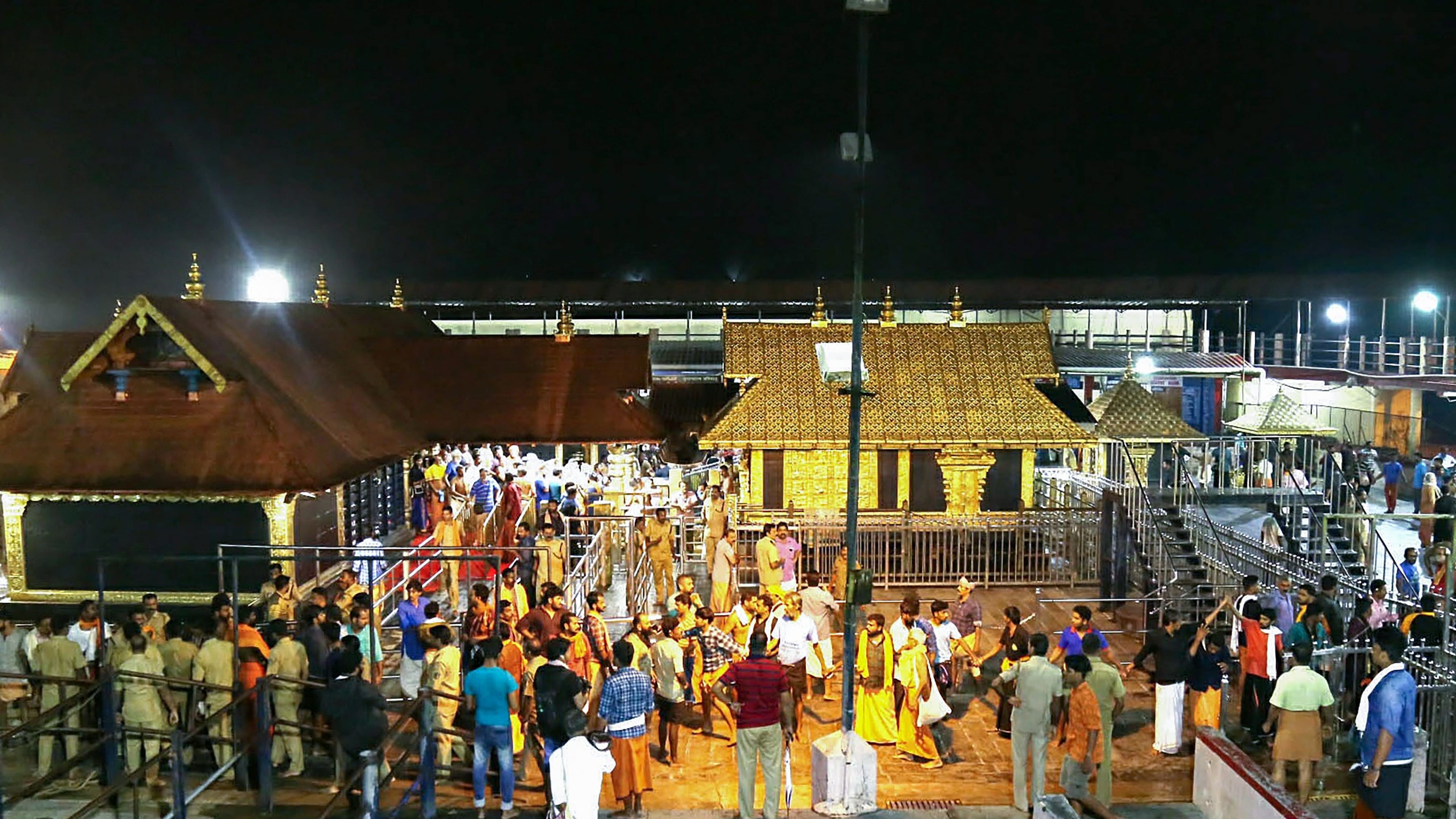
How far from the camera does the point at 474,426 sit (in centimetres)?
1900

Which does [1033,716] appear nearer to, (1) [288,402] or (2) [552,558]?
(2) [552,558]

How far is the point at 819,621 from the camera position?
12.8 metres

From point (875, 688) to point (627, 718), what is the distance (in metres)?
3.16

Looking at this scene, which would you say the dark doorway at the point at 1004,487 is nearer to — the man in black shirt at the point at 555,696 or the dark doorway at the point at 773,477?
the dark doorway at the point at 773,477

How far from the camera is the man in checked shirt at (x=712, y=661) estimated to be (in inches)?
442

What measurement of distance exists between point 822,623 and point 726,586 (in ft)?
8.76

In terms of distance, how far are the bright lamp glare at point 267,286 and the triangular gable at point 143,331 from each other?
2530 cm

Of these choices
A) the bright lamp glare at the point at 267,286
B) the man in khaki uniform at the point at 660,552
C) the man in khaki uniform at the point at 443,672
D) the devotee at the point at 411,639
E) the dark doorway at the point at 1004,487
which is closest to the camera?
the man in khaki uniform at the point at 443,672

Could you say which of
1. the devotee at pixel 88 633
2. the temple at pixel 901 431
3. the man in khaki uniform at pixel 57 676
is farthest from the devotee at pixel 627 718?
the temple at pixel 901 431

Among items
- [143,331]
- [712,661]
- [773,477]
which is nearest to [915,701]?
[712,661]

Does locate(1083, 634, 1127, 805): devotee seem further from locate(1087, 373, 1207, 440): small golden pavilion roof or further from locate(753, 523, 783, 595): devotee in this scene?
locate(1087, 373, 1207, 440): small golden pavilion roof

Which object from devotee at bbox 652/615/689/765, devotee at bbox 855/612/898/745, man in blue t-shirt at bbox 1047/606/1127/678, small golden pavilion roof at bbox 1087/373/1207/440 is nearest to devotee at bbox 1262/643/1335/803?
man in blue t-shirt at bbox 1047/606/1127/678

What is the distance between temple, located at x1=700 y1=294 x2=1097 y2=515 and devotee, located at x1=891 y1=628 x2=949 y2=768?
25.6 feet

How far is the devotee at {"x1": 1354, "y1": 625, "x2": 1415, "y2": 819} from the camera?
8258 millimetres
